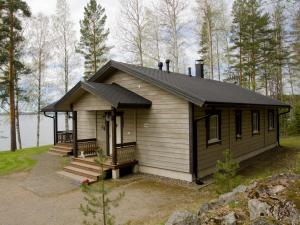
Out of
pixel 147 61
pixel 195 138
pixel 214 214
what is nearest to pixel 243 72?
pixel 147 61

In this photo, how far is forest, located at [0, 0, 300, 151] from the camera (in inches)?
652

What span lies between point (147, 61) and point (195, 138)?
1259 centimetres

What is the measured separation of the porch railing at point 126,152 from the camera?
8.90 meters

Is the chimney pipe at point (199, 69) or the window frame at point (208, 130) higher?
the chimney pipe at point (199, 69)

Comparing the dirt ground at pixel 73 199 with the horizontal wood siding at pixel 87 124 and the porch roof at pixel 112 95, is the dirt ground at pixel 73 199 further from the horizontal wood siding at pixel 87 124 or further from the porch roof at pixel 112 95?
the horizontal wood siding at pixel 87 124

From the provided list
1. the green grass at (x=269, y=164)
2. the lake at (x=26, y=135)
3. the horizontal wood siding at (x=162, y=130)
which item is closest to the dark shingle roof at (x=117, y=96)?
the horizontal wood siding at (x=162, y=130)

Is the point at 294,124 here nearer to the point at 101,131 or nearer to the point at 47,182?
the point at 101,131

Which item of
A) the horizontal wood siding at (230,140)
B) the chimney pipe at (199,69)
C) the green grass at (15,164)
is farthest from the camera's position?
the chimney pipe at (199,69)

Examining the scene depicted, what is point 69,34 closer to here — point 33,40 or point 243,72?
point 33,40

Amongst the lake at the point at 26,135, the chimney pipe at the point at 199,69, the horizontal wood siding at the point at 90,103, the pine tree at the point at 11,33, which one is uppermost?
the pine tree at the point at 11,33

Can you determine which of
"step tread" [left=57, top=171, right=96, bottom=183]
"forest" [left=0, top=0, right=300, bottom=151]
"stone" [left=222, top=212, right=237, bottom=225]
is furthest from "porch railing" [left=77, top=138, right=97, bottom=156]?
"stone" [left=222, top=212, right=237, bottom=225]

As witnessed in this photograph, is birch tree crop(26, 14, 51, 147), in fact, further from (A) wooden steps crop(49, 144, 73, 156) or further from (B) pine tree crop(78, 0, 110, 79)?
(A) wooden steps crop(49, 144, 73, 156)

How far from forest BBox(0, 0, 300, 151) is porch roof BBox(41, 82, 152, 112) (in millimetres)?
7946

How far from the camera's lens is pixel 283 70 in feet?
77.5
